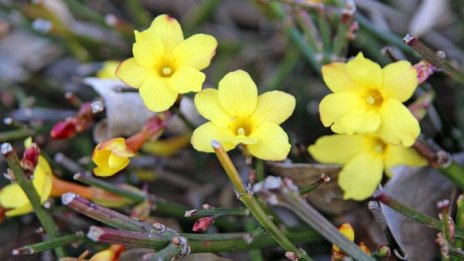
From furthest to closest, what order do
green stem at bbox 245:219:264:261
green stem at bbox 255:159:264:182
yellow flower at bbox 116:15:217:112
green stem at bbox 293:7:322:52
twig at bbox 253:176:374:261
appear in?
green stem at bbox 293:7:322:52 < green stem at bbox 245:219:264:261 < green stem at bbox 255:159:264:182 < yellow flower at bbox 116:15:217:112 < twig at bbox 253:176:374:261

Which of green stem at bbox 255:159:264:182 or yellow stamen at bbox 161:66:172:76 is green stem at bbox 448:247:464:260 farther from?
yellow stamen at bbox 161:66:172:76

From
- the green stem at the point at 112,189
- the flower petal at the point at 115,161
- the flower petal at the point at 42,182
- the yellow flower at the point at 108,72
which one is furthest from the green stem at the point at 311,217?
the yellow flower at the point at 108,72

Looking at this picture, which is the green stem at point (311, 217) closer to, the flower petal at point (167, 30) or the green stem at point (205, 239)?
the green stem at point (205, 239)

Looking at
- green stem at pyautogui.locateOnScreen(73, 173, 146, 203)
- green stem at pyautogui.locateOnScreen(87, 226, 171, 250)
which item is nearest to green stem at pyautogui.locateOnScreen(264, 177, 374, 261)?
green stem at pyautogui.locateOnScreen(87, 226, 171, 250)

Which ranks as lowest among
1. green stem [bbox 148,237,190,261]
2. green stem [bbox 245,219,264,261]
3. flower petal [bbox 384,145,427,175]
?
green stem [bbox 245,219,264,261]

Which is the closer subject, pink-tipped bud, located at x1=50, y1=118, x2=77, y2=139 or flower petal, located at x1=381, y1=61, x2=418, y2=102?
flower petal, located at x1=381, y1=61, x2=418, y2=102

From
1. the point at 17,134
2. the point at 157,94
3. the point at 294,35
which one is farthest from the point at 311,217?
the point at 17,134
